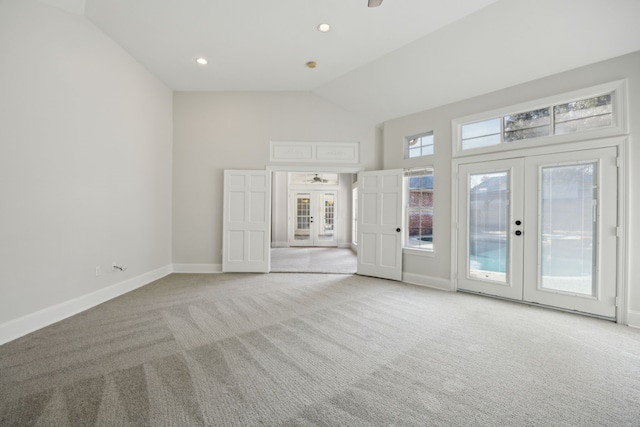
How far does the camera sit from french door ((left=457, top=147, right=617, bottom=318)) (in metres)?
3.00

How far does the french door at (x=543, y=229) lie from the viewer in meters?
3.00

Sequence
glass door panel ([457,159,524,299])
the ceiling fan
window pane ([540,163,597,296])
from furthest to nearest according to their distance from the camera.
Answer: the ceiling fan < glass door panel ([457,159,524,299]) < window pane ([540,163,597,296])

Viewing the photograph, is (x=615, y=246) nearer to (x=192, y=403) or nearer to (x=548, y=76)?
(x=548, y=76)

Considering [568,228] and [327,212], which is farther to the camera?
[327,212]

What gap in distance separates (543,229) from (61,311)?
5953mm

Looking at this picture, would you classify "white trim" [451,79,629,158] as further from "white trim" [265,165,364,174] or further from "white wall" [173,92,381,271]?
"white trim" [265,165,364,174]

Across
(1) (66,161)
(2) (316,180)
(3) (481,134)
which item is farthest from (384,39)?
(2) (316,180)

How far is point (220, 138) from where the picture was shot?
17.1 feet

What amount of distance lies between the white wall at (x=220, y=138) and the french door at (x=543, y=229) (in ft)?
7.07

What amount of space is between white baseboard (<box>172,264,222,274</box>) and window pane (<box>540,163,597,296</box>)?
531 cm

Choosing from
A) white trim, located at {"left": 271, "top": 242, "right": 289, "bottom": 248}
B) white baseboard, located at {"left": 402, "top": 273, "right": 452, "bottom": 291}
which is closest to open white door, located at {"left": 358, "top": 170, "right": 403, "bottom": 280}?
white baseboard, located at {"left": 402, "top": 273, "right": 452, "bottom": 291}

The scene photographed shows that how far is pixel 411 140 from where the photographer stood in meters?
4.83

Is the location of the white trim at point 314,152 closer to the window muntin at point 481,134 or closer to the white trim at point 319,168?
the white trim at point 319,168

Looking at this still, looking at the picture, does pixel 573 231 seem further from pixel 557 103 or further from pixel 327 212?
pixel 327 212
